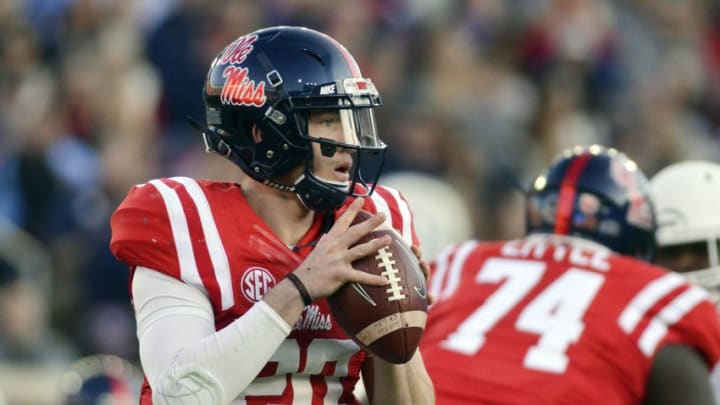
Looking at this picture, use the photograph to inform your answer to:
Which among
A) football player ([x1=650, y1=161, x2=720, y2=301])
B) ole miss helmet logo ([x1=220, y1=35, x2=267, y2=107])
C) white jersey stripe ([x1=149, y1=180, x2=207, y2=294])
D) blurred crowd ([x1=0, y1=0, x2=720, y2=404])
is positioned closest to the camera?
white jersey stripe ([x1=149, y1=180, x2=207, y2=294])

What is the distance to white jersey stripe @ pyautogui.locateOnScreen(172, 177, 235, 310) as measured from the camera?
301 centimetres

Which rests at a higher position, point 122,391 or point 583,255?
point 583,255

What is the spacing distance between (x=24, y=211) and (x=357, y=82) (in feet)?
16.0

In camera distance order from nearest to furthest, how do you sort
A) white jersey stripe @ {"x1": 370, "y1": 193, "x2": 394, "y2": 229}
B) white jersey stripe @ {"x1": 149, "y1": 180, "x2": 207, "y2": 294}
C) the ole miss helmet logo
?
white jersey stripe @ {"x1": 149, "y1": 180, "x2": 207, "y2": 294}
the ole miss helmet logo
white jersey stripe @ {"x1": 370, "y1": 193, "x2": 394, "y2": 229}

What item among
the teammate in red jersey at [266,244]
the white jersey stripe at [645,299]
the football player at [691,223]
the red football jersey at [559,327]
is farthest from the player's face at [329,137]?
the football player at [691,223]

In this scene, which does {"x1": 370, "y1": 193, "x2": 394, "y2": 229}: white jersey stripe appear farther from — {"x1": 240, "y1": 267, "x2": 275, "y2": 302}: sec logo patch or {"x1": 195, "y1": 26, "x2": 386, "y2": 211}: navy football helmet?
{"x1": 240, "y1": 267, "x2": 275, "y2": 302}: sec logo patch

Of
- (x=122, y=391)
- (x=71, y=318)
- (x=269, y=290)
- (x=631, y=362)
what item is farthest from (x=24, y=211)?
(x=269, y=290)

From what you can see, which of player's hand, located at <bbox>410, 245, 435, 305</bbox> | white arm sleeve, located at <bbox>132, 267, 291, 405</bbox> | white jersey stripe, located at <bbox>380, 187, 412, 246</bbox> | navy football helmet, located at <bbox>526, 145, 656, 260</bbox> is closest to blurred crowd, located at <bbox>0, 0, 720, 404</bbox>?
navy football helmet, located at <bbox>526, 145, 656, 260</bbox>

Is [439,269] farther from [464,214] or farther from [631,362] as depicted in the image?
[464,214]

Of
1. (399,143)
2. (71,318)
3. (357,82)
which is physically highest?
(357,82)

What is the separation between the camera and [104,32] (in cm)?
843

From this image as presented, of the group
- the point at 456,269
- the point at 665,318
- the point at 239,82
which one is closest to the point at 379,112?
the point at 456,269

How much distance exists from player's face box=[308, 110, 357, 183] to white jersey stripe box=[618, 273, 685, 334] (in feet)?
4.60

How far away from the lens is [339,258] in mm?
2877
